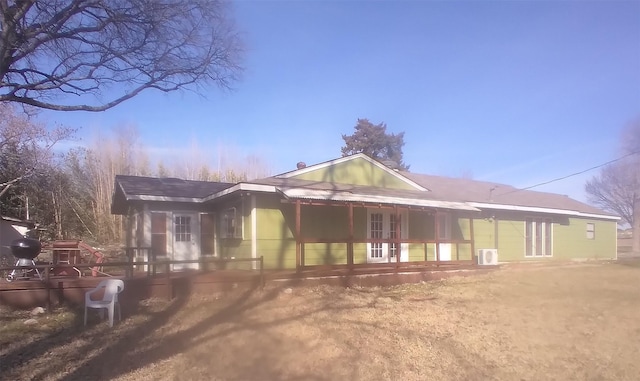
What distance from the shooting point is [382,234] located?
52.8 ft

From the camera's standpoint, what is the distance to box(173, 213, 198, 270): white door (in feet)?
51.1

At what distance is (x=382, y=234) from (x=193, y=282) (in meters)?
7.37

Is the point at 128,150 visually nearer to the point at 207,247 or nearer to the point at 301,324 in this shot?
the point at 207,247

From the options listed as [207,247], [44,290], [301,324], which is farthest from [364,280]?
[44,290]

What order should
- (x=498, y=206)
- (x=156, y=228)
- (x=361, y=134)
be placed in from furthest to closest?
(x=361, y=134)
(x=498, y=206)
(x=156, y=228)

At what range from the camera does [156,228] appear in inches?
598

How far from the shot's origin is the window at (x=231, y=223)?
14.4 metres

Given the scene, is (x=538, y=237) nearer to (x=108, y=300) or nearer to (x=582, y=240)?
(x=582, y=240)

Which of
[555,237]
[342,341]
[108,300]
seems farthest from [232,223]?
[555,237]

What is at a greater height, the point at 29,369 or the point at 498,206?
the point at 498,206

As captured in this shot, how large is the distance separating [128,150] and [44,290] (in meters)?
32.8

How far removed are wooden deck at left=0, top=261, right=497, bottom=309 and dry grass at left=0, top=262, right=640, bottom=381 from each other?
1.25 feet

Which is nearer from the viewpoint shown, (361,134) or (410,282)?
(410,282)

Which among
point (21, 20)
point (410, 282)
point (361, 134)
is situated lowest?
point (410, 282)
